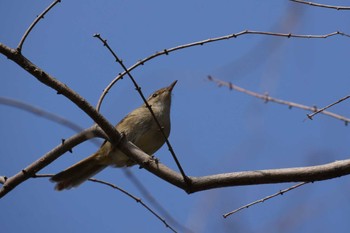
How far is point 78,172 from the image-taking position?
210 inches

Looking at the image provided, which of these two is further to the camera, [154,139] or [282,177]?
[154,139]

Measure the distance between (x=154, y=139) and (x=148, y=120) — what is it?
0.22 m

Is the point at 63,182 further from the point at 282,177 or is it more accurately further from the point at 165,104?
the point at 282,177

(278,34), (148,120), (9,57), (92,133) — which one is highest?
(148,120)

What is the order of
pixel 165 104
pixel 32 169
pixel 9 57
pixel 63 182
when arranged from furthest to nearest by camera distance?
pixel 165 104 → pixel 63 182 → pixel 32 169 → pixel 9 57

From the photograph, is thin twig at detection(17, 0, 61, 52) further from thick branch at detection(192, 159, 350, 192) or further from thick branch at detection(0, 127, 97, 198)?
thick branch at detection(192, 159, 350, 192)

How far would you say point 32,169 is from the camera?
3.37m

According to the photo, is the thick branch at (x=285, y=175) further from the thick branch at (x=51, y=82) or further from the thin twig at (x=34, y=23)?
the thin twig at (x=34, y=23)

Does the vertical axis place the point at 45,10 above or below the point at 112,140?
above

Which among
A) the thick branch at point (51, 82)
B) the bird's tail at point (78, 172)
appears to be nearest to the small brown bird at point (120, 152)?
the bird's tail at point (78, 172)

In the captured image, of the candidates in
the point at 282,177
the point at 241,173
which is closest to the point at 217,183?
the point at 241,173

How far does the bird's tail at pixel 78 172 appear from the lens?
17.0 feet

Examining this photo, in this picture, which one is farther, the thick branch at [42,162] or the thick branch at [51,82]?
the thick branch at [42,162]

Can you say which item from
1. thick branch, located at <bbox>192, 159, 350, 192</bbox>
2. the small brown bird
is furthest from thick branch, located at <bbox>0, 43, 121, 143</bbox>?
the small brown bird
